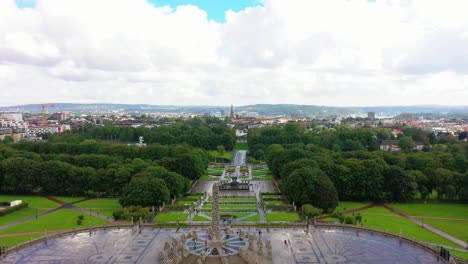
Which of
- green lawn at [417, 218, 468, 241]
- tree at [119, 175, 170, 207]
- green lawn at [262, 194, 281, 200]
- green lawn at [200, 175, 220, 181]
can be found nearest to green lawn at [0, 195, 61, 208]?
tree at [119, 175, 170, 207]

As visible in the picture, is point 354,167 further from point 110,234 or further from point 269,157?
point 110,234

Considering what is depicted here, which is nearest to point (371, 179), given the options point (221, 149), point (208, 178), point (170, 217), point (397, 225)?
point (397, 225)

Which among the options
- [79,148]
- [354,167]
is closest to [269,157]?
[354,167]

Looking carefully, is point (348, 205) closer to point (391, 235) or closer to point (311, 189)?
point (311, 189)

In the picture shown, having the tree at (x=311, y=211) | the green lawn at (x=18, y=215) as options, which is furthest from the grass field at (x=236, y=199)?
the green lawn at (x=18, y=215)

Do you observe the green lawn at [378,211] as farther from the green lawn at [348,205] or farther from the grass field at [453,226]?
the grass field at [453,226]

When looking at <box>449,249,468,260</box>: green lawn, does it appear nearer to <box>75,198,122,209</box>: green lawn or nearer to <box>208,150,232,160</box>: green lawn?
<box>75,198,122,209</box>: green lawn

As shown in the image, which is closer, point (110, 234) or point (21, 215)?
point (110, 234)
